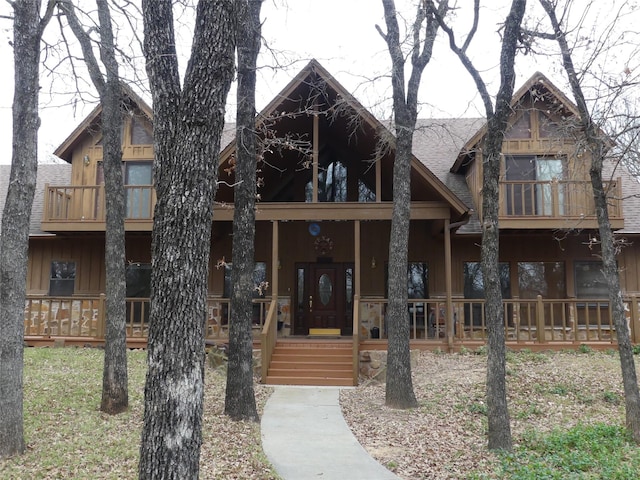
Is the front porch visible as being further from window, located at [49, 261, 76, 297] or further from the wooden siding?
the wooden siding

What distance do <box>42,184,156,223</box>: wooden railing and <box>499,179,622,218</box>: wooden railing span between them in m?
9.50

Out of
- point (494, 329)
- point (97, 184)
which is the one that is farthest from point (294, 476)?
point (97, 184)

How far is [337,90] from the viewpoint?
11812 millimetres

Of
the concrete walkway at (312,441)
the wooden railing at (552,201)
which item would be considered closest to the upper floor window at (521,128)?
the wooden railing at (552,201)

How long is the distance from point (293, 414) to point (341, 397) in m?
1.51

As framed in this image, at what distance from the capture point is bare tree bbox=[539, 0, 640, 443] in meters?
7.00

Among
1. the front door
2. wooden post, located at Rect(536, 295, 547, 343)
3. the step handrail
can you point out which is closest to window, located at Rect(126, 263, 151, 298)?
the front door

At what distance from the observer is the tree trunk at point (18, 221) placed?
18.7 ft

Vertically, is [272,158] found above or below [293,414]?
above

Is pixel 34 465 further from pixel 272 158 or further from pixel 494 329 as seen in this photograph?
pixel 272 158

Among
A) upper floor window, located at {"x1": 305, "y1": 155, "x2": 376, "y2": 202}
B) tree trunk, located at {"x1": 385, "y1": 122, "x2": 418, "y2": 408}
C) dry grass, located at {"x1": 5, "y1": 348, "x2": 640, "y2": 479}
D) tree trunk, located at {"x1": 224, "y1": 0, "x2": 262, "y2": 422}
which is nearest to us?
dry grass, located at {"x1": 5, "y1": 348, "x2": 640, "y2": 479}

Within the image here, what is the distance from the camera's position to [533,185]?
13.4 m

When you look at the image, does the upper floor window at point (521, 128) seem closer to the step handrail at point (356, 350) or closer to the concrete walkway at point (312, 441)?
the step handrail at point (356, 350)

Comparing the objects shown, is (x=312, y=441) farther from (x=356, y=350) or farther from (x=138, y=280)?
(x=138, y=280)
